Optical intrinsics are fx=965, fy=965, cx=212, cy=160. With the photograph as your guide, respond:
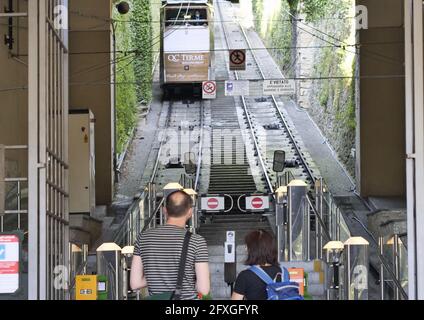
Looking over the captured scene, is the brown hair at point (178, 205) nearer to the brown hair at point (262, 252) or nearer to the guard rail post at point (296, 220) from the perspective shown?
the brown hair at point (262, 252)

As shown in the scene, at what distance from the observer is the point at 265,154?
25.5 metres

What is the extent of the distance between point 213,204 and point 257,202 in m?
0.76

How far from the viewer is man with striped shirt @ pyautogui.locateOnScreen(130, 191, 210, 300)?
212 inches

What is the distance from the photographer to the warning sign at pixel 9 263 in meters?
8.35

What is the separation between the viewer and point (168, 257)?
5.44 metres

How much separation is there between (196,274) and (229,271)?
4.83 m

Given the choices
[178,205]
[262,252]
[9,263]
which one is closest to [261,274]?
[262,252]

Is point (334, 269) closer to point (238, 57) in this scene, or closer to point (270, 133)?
point (270, 133)

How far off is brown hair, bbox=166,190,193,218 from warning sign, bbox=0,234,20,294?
3273 mm

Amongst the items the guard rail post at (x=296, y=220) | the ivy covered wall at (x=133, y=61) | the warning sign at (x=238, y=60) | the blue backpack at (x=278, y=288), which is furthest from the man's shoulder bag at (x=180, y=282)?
the warning sign at (x=238, y=60)

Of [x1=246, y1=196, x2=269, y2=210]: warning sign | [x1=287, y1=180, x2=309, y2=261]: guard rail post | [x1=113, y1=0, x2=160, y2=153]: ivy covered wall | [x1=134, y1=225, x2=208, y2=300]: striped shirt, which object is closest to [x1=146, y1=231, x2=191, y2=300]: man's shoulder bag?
[x1=134, y1=225, x2=208, y2=300]: striped shirt

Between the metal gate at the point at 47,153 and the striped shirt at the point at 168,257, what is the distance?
3.17m

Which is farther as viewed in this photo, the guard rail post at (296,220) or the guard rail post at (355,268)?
the guard rail post at (296,220)

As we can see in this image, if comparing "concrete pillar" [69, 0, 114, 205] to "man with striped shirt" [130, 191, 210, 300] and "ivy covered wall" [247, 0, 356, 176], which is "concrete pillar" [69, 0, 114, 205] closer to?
"ivy covered wall" [247, 0, 356, 176]
